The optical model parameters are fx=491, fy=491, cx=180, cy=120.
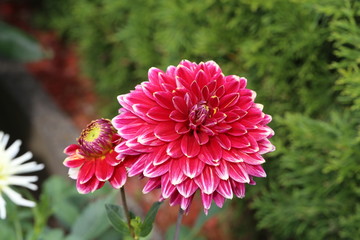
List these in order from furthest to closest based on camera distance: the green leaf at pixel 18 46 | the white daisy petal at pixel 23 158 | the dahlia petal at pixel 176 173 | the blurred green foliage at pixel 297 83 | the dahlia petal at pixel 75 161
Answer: the green leaf at pixel 18 46 → the blurred green foliage at pixel 297 83 → the white daisy petal at pixel 23 158 → the dahlia petal at pixel 75 161 → the dahlia petal at pixel 176 173

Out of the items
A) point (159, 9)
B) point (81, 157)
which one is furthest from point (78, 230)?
point (159, 9)

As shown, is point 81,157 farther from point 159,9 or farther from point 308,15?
point 159,9

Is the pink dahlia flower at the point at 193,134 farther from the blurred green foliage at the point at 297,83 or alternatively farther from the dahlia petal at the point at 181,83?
the blurred green foliage at the point at 297,83

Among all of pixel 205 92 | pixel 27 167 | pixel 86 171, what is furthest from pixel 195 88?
pixel 27 167

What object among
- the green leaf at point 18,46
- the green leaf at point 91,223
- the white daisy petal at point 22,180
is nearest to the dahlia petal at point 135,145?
the white daisy petal at point 22,180

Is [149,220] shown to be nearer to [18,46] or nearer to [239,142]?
[239,142]

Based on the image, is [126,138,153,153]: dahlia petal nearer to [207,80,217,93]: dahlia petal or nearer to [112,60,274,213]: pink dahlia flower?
[112,60,274,213]: pink dahlia flower
